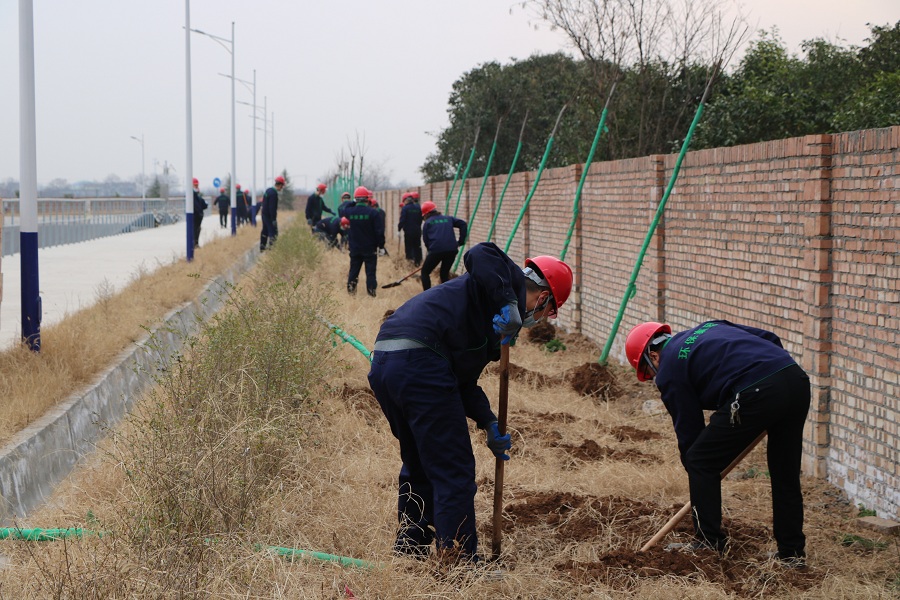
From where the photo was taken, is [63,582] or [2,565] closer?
[63,582]

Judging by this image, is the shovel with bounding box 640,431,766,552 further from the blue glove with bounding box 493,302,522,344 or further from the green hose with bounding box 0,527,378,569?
the green hose with bounding box 0,527,378,569

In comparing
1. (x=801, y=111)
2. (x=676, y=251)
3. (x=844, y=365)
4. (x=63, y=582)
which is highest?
(x=801, y=111)

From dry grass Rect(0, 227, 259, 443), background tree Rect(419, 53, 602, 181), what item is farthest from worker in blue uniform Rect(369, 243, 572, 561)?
background tree Rect(419, 53, 602, 181)

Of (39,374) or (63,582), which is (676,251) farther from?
(63,582)

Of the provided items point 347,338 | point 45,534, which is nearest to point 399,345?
point 45,534

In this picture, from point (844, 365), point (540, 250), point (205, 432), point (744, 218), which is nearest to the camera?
point (205, 432)

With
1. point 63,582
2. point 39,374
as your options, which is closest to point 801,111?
point 39,374

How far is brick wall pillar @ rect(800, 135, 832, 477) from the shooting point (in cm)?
614

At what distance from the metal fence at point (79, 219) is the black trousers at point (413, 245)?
7735mm

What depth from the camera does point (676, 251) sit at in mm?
9102

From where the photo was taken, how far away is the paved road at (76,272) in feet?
41.4

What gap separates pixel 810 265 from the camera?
6.27 meters

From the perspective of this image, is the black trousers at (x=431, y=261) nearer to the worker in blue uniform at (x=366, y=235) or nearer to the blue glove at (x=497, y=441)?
the worker in blue uniform at (x=366, y=235)

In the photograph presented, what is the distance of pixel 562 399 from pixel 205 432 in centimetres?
425
